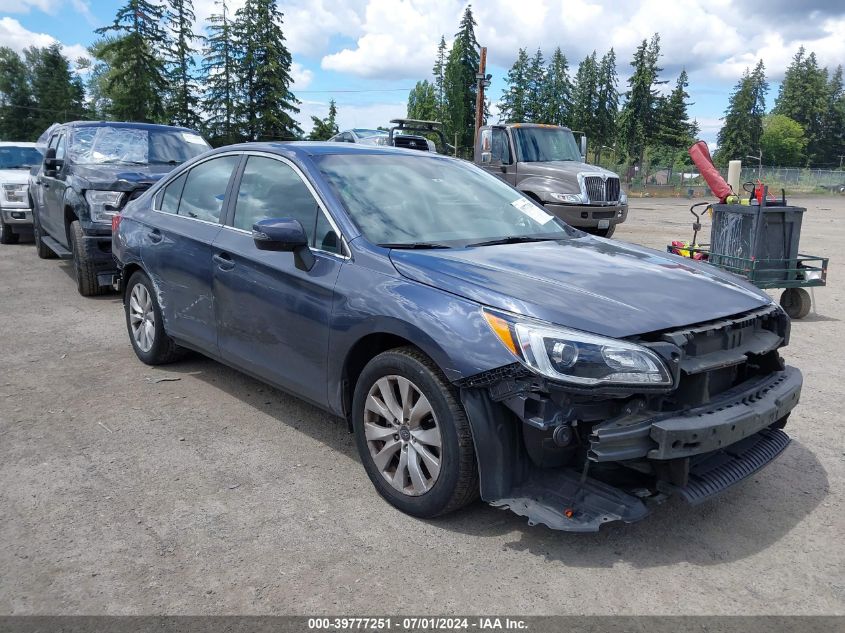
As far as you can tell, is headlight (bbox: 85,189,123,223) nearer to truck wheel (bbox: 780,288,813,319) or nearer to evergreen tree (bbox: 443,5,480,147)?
truck wheel (bbox: 780,288,813,319)

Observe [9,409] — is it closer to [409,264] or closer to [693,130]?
[409,264]

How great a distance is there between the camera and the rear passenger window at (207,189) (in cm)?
468

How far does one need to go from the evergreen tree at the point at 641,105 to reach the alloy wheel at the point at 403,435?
7879 centimetres

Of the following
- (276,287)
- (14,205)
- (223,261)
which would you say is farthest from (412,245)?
(14,205)

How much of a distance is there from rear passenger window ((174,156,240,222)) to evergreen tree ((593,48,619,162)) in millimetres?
81697

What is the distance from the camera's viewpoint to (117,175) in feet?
26.7

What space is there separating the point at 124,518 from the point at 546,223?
292 cm

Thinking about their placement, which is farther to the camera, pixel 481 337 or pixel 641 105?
pixel 641 105

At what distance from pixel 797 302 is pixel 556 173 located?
662 cm

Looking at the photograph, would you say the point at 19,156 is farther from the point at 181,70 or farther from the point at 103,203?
the point at 181,70

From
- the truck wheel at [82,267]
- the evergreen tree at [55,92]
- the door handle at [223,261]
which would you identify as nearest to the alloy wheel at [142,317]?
the door handle at [223,261]

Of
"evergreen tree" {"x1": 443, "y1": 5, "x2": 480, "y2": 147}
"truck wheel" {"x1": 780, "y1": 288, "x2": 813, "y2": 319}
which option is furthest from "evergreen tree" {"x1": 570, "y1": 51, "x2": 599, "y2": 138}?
"truck wheel" {"x1": 780, "y1": 288, "x2": 813, "y2": 319}

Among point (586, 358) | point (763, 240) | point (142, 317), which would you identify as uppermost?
point (763, 240)

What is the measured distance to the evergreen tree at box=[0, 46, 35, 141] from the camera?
7594 centimetres
